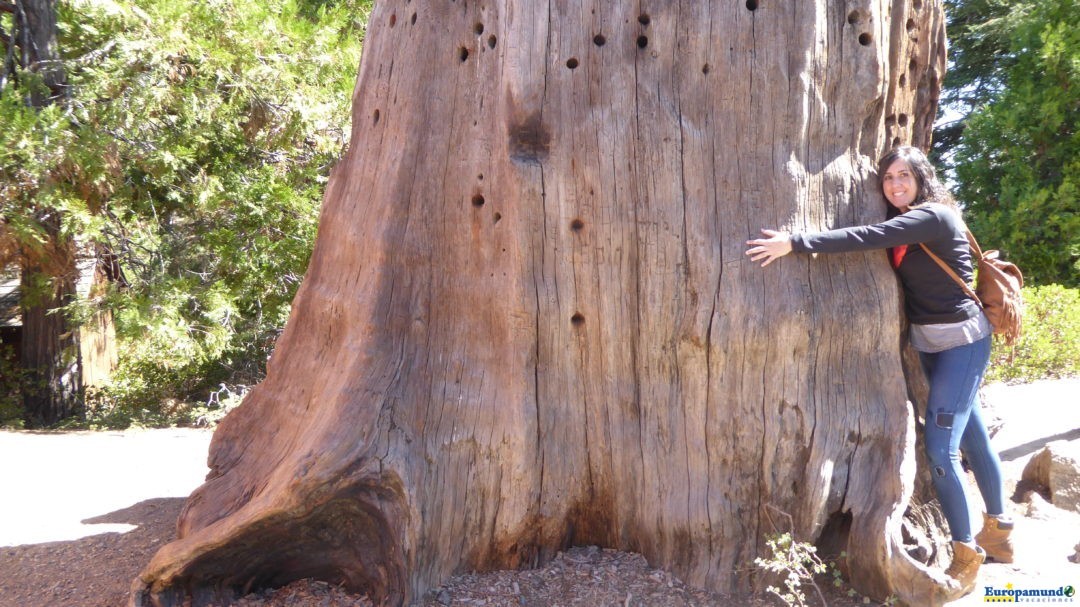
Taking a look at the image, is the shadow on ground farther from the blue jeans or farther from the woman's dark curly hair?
the woman's dark curly hair

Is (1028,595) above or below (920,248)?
below

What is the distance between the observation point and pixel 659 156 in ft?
10.7

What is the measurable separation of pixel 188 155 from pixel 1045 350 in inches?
355

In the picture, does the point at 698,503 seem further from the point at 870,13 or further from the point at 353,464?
the point at 870,13

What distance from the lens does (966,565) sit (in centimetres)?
328

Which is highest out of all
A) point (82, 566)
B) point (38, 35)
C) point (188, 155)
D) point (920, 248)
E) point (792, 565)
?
point (38, 35)

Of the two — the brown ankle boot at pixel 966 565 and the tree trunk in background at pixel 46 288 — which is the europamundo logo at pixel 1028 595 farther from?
the tree trunk in background at pixel 46 288

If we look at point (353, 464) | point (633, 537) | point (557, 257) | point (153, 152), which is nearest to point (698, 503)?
point (633, 537)

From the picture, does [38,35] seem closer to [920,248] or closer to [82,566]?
[82,566]

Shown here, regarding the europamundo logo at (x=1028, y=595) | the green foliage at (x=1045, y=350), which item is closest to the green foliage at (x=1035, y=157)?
the green foliage at (x=1045, y=350)

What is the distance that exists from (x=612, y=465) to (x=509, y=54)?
180 centimetres

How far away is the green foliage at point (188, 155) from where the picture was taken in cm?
763

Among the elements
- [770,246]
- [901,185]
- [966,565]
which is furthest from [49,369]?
[966,565]

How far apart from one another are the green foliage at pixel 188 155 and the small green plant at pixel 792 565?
6533 millimetres
